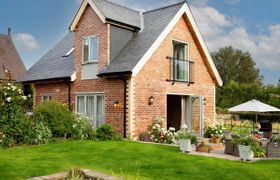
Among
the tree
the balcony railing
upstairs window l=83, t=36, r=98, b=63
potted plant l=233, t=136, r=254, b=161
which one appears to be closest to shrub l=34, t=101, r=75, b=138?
upstairs window l=83, t=36, r=98, b=63

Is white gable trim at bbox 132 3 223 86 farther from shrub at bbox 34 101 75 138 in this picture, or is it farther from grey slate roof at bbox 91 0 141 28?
shrub at bbox 34 101 75 138

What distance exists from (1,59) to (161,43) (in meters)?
25.4

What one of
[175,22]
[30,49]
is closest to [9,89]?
[175,22]

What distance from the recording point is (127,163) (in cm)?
990

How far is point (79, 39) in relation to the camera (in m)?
18.4

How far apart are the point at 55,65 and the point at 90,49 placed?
165 inches

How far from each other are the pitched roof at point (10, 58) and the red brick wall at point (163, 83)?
2365 centimetres

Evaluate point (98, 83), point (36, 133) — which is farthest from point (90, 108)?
point (36, 133)

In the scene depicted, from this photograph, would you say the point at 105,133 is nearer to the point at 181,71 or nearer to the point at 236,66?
the point at 181,71

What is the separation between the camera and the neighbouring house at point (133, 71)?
16.0 metres

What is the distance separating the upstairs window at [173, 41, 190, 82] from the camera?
18.4 m

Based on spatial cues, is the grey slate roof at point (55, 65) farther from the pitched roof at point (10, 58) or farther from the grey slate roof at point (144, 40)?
the pitched roof at point (10, 58)

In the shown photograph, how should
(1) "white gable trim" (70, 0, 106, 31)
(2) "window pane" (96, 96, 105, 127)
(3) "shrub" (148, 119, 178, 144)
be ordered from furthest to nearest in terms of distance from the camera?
(2) "window pane" (96, 96, 105, 127)
(1) "white gable trim" (70, 0, 106, 31)
(3) "shrub" (148, 119, 178, 144)

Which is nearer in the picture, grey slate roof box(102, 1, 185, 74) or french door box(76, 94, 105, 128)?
grey slate roof box(102, 1, 185, 74)
